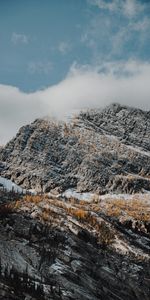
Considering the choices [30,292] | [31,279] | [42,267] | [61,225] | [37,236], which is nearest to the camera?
[30,292]

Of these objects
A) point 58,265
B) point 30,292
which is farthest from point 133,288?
point 30,292

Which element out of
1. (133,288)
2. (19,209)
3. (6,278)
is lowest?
(133,288)

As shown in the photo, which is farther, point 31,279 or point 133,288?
point 133,288

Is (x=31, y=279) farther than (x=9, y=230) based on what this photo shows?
No

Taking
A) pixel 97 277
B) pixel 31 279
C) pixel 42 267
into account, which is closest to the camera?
pixel 31 279

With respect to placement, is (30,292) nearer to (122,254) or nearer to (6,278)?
(6,278)

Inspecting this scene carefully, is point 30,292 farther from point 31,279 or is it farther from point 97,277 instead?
point 97,277

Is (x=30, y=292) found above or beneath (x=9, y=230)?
beneath

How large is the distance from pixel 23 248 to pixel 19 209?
176 feet

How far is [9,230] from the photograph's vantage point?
14500 centimetres

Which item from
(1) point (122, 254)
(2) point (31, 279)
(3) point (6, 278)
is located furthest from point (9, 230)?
(1) point (122, 254)

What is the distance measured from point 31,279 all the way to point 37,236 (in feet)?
134

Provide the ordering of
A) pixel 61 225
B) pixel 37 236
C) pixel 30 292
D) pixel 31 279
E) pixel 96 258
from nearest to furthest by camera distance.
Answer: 1. pixel 30 292
2. pixel 31 279
3. pixel 37 236
4. pixel 96 258
5. pixel 61 225

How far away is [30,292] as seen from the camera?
101438mm
